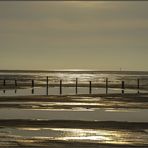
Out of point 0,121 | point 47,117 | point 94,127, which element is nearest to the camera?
point 94,127

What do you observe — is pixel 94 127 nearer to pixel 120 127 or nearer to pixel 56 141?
pixel 120 127

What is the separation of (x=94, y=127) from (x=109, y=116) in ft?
19.1

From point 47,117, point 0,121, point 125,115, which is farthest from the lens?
point 125,115

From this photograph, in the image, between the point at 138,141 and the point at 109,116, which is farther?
the point at 109,116

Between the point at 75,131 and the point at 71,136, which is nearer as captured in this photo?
the point at 71,136

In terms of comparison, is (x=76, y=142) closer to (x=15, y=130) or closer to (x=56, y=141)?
(x=56, y=141)

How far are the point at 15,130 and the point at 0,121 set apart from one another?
348 centimetres

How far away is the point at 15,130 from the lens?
69.3 ft

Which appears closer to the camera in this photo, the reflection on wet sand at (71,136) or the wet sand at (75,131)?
the wet sand at (75,131)

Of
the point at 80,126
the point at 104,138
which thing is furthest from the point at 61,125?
the point at 104,138

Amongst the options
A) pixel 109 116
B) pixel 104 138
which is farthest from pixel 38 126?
pixel 109 116

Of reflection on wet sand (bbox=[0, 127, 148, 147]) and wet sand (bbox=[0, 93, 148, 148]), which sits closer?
wet sand (bbox=[0, 93, 148, 148])

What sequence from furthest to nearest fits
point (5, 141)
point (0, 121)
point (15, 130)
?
point (0, 121) < point (15, 130) < point (5, 141)

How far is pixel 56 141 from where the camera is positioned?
1817 centimetres
